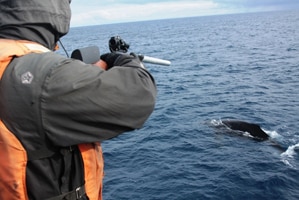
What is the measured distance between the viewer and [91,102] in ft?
7.51

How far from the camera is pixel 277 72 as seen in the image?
32.6 meters

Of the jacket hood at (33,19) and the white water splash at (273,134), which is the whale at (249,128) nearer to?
the white water splash at (273,134)

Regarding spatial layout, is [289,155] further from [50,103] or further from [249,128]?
[50,103]

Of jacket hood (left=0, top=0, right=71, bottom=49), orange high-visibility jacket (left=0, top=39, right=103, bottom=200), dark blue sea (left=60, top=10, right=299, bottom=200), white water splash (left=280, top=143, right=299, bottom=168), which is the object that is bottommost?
dark blue sea (left=60, top=10, right=299, bottom=200)

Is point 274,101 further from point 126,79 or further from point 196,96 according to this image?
point 126,79

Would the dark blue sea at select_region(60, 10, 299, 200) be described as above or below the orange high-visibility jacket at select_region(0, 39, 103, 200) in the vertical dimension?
below

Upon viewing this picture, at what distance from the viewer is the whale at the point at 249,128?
14820 mm

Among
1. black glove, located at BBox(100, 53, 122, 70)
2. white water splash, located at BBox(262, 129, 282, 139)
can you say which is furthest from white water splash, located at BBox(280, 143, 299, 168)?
black glove, located at BBox(100, 53, 122, 70)

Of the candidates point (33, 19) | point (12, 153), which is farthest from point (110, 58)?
point (12, 153)

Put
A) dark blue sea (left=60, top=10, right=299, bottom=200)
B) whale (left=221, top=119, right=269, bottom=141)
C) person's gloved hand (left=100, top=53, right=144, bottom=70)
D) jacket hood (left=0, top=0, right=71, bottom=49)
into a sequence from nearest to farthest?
jacket hood (left=0, top=0, right=71, bottom=49), person's gloved hand (left=100, top=53, right=144, bottom=70), dark blue sea (left=60, top=10, right=299, bottom=200), whale (left=221, top=119, right=269, bottom=141)

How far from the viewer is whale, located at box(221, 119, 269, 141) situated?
14.8 metres

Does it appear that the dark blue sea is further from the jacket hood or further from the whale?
the jacket hood

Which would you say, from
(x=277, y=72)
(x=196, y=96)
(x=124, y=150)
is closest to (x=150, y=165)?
(x=124, y=150)

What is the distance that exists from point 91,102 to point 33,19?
79cm
